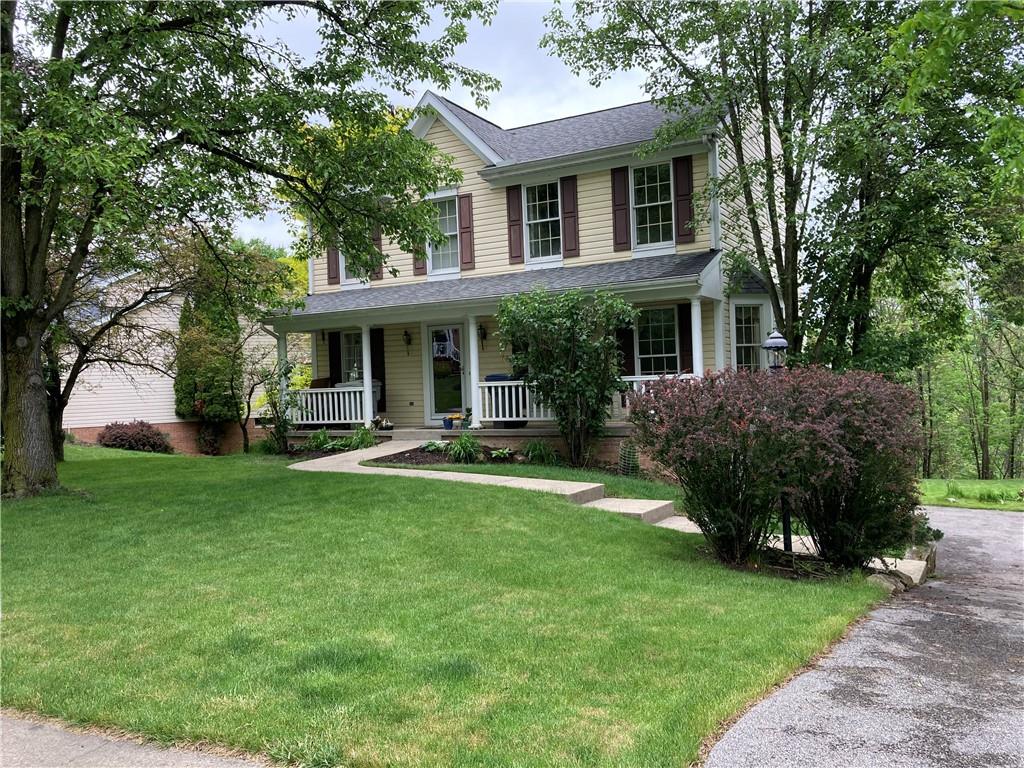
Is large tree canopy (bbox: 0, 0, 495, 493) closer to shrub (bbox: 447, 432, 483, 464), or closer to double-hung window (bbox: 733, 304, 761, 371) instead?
shrub (bbox: 447, 432, 483, 464)

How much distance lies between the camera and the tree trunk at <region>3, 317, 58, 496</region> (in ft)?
30.6

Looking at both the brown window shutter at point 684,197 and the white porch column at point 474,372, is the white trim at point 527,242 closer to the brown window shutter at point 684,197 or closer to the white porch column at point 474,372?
the white porch column at point 474,372

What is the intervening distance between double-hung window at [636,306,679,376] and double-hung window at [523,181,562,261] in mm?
2518

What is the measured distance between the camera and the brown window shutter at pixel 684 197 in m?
13.5

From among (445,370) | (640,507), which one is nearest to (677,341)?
(445,370)

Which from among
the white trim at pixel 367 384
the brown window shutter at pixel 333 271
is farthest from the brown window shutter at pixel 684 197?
the brown window shutter at pixel 333 271

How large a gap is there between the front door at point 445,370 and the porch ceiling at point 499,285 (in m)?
1.12

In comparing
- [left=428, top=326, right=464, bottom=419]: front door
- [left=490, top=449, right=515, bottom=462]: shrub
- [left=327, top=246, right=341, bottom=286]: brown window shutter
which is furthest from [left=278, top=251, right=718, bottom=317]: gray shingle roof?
[left=490, top=449, right=515, bottom=462]: shrub

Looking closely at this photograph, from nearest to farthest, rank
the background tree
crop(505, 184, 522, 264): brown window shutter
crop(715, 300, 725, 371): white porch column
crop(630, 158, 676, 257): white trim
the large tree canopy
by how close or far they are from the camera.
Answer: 1. the large tree canopy
2. the background tree
3. crop(715, 300, 725, 371): white porch column
4. crop(630, 158, 676, 257): white trim
5. crop(505, 184, 522, 264): brown window shutter

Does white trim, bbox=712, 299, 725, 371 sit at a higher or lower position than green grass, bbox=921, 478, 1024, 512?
higher

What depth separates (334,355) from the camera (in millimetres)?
17000

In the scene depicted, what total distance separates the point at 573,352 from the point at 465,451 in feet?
8.82

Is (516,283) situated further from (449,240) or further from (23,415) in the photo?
(23,415)

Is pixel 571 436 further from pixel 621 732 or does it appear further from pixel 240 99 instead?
pixel 621 732
